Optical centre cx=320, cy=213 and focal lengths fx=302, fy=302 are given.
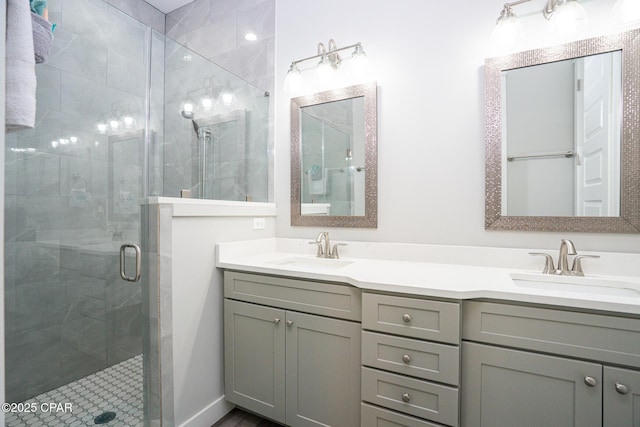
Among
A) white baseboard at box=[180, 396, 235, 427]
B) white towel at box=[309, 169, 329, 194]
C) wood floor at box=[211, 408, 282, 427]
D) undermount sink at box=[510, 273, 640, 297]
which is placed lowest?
wood floor at box=[211, 408, 282, 427]

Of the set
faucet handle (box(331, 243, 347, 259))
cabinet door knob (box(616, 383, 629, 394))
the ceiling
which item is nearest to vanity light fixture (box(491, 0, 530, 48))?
faucet handle (box(331, 243, 347, 259))

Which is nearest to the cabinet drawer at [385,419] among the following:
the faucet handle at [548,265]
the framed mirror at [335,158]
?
the faucet handle at [548,265]

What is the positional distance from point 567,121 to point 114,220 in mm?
2412

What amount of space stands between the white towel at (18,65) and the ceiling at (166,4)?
6.65 ft

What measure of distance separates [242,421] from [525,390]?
138 centimetres

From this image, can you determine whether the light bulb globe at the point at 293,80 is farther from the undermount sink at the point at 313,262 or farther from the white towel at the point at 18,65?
the white towel at the point at 18,65

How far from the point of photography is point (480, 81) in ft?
5.16

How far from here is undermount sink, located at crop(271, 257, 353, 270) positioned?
70.8 inches

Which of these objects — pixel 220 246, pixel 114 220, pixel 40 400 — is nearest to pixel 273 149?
pixel 220 246

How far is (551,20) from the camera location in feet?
4.52

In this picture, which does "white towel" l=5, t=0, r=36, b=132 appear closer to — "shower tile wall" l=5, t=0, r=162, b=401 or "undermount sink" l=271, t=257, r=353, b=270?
"shower tile wall" l=5, t=0, r=162, b=401

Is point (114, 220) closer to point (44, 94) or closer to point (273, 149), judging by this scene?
point (44, 94)

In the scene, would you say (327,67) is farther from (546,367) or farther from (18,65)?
(546,367)

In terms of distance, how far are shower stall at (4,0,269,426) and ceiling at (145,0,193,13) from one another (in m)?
1.05
